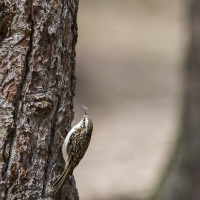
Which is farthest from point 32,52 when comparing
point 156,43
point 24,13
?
point 156,43

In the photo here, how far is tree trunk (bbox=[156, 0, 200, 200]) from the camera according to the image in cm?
987

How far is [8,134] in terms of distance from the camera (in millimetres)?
4684

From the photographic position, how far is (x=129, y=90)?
19156mm

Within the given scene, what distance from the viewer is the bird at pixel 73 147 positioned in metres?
4.84

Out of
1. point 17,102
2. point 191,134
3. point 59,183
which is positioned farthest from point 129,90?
point 17,102

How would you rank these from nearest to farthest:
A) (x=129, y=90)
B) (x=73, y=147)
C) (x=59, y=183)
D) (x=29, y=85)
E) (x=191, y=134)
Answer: (x=29, y=85), (x=59, y=183), (x=73, y=147), (x=191, y=134), (x=129, y=90)

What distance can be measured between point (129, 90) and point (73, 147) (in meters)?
14.2

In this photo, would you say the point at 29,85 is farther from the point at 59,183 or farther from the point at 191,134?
the point at 191,134

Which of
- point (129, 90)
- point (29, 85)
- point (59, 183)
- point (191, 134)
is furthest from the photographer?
point (129, 90)

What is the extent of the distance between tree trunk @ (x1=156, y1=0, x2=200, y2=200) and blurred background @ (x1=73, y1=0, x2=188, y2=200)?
26.6 inches

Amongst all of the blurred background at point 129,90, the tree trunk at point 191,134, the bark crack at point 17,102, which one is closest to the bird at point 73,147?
the bark crack at point 17,102

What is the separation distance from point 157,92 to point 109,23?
506cm

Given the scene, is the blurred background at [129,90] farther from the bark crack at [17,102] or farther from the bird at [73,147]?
the bark crack at [17,102]

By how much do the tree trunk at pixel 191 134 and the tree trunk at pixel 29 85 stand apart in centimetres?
522
